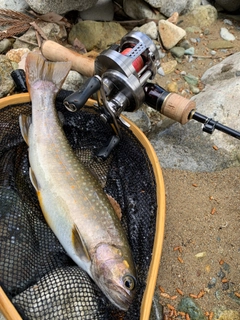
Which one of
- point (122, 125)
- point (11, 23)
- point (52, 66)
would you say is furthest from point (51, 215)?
point (11, 23)

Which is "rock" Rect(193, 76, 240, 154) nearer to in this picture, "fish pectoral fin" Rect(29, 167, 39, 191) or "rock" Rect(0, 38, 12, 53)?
"fish pectoral fin" Rect(29, 167, 39, 191)

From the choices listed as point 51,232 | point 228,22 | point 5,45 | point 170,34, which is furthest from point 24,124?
point 228,22

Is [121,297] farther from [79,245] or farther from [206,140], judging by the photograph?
[206,140]

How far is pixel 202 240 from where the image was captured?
2.94m

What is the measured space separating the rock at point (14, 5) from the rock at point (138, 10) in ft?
3.90

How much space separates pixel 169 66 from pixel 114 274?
2.73 m

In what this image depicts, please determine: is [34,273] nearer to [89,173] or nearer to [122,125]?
[89,173]

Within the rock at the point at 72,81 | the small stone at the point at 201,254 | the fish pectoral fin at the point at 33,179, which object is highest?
the rock at the point at 72,81

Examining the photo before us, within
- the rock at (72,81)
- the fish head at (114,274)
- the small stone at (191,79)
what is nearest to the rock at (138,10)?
the small stone at (191,79)

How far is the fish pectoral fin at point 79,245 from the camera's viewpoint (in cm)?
236

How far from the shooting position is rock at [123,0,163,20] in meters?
4.61

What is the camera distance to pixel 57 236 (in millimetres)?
2498

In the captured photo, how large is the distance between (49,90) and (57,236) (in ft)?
3.34

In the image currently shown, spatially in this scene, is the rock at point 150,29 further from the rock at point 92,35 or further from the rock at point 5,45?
the rock at point 5,45
